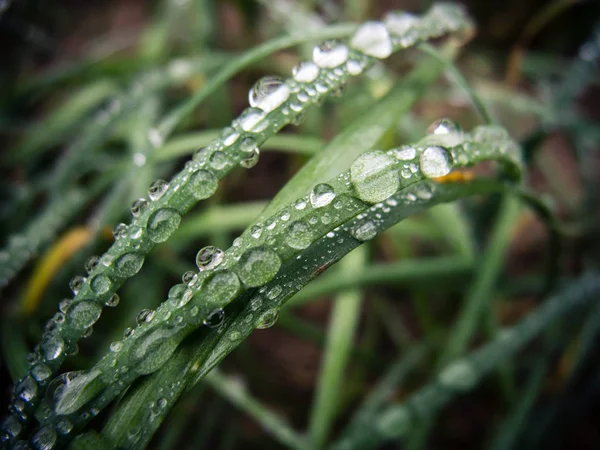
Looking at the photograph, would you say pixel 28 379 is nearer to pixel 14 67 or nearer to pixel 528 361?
pixel 528 361

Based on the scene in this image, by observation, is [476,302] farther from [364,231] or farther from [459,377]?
[364,231]

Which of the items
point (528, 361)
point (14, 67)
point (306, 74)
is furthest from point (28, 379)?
point (14, 67)

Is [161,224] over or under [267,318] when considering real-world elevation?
over

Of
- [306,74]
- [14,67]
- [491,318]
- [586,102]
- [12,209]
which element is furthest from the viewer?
[586,102]

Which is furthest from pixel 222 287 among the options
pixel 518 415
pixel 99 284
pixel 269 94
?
pixel 518 415

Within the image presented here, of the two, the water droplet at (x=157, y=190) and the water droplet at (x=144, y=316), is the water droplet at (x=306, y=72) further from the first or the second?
the water droplet at (x=144, y=316)

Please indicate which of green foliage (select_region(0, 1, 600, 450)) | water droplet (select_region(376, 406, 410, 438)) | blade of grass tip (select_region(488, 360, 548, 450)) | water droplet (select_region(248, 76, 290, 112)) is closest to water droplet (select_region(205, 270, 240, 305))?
green foliage (select_region(0, 1, 600, 450))

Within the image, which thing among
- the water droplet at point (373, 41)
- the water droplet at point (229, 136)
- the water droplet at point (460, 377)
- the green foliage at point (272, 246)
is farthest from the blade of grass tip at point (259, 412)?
the water droplet at point (373, 41)
